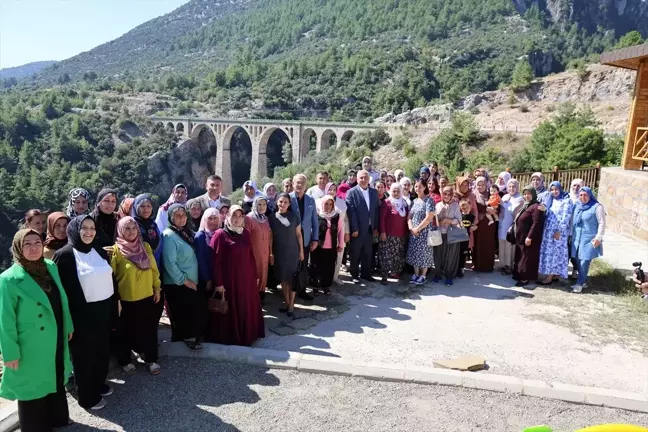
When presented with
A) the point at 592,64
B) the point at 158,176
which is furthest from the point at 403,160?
the point at 158,176

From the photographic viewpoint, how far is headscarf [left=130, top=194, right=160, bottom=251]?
381 centimetres

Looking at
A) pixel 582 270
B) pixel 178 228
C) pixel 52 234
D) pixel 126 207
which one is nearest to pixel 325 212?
pixel 178 228

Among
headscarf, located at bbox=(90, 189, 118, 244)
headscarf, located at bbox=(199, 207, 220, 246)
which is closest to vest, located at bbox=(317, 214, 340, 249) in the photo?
headscarf, located at bbox=(199, 207, 220, 246)

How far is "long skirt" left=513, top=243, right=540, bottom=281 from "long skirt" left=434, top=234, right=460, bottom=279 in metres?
0.78

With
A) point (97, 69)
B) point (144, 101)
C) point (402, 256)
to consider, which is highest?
point (97, 69)

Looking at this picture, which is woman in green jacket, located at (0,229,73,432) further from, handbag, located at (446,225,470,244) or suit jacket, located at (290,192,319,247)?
handbag, located at (446,225,470,244)

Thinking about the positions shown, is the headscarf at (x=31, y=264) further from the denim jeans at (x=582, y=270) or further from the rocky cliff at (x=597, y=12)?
the rocky cliff at (x=597, y=12)

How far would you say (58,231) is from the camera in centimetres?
338

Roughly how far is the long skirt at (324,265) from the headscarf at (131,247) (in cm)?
251

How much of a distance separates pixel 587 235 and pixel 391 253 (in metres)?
2.40

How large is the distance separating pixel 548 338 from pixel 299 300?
2669 millimetres

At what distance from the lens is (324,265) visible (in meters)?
5.73

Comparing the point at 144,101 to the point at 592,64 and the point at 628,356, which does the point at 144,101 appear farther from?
the point at 628,356

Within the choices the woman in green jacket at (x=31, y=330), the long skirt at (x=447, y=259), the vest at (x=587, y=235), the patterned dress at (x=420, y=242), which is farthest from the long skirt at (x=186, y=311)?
the vest at (x=587, y=235)
